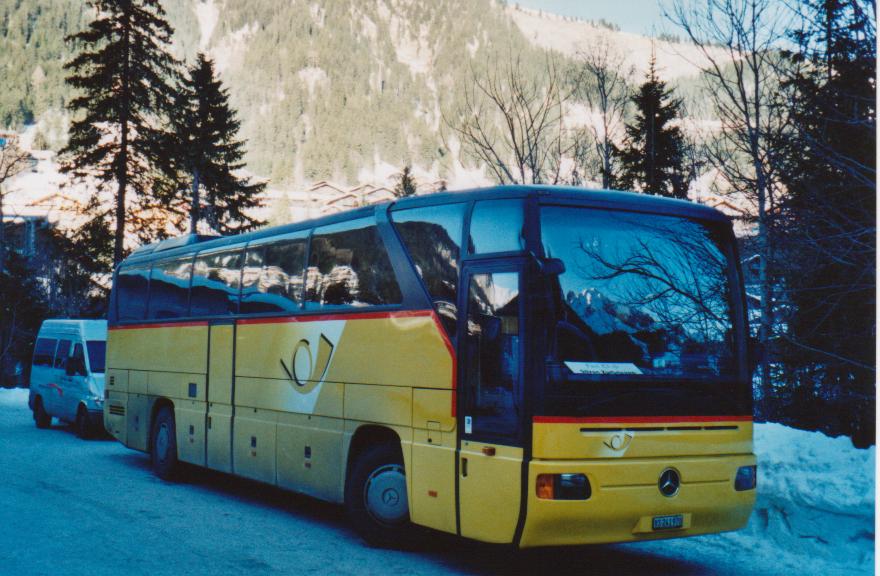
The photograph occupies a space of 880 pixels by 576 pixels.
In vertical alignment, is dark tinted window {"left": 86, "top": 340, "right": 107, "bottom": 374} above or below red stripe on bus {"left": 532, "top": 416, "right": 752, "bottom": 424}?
above

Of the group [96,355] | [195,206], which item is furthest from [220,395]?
[195,206]

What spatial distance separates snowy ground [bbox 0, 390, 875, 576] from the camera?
8125 millimetres

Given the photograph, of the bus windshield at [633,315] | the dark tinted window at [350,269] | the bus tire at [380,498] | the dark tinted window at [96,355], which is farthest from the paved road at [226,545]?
the dark tinted window at [96,355]

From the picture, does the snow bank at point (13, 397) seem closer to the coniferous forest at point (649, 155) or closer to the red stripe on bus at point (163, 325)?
the coniferous forest at point (649, 155)

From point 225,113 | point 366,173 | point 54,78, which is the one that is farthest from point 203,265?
point 54,78

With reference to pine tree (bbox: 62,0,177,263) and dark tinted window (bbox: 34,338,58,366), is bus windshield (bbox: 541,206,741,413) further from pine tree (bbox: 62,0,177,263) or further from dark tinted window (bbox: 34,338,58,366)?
pine tree (bbox: 62,0,177,263)

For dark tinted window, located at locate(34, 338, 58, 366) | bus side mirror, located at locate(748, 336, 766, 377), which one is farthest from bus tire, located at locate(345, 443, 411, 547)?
dark tinted window, located at locate(34, 338, 58, 366)

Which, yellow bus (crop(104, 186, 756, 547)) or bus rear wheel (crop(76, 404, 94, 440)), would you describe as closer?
yellow bus (crop(104, 186, 756, 547))

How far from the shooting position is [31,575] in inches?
294

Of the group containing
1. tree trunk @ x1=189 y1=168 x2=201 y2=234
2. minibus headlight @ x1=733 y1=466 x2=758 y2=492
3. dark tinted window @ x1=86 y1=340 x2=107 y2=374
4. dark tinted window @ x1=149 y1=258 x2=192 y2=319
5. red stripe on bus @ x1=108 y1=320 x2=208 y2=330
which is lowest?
minibus headlight @ x1=733 y1=466 x2=758 y2=492

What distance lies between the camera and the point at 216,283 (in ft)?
43.2

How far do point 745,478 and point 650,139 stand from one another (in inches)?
864

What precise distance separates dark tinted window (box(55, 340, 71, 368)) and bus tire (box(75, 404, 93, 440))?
1714 mm

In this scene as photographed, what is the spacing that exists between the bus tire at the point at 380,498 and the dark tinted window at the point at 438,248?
5.18 ft
